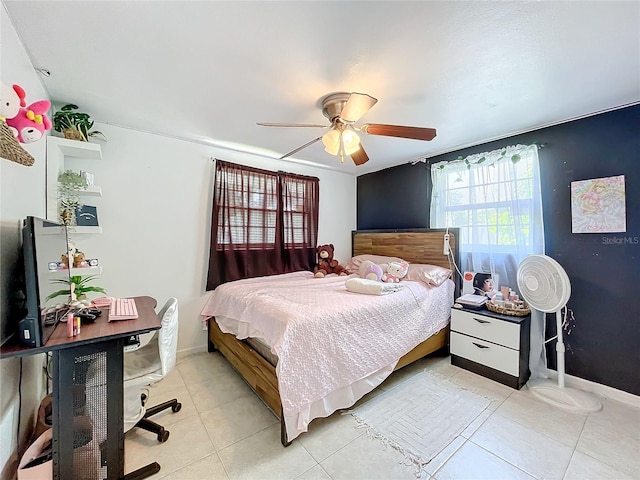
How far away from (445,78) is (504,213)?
1729mm

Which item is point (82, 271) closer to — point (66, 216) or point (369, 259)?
point (66, 216)

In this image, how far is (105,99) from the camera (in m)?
2.10

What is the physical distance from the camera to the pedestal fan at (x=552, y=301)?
2119 millimetres

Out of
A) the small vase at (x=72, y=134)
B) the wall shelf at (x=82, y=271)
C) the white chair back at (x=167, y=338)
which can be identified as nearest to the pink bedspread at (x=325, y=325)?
the white chair back at (x=167, y=338)

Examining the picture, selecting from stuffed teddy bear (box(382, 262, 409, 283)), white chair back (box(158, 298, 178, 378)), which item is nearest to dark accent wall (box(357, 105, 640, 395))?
stuffed teddy bear (box(382, 262, 409, 283))

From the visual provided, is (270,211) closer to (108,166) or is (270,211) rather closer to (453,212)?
(108,166)

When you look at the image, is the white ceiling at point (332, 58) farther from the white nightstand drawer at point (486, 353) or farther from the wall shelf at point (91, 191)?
the white nightstand drawer at point (486, 353)

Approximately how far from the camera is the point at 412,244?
142 inches

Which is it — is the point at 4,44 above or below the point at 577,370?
above

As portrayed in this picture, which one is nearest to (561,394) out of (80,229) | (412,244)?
(412,244)

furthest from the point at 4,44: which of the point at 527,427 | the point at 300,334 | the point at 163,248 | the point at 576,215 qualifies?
the point at 576,215

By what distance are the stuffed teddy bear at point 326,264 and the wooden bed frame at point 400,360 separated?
68 cm

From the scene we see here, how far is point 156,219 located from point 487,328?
138 inches

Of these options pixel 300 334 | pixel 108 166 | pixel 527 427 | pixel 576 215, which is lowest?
pixel 527 427
